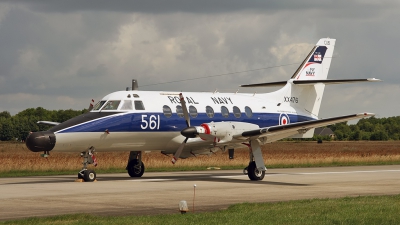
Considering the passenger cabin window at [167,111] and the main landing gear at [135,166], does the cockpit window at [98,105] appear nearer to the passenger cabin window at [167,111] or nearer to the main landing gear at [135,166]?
the passenger cabin window at [167,111]

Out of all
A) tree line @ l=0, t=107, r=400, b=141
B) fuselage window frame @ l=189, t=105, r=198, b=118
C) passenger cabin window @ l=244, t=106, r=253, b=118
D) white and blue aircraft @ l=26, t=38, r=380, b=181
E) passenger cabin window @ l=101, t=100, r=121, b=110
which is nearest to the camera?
white and blue aircraft @ l=26, t=38, r=380, b=181

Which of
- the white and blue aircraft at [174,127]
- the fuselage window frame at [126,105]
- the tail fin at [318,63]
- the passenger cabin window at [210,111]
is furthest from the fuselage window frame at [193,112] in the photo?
the tail fin at [318,63]

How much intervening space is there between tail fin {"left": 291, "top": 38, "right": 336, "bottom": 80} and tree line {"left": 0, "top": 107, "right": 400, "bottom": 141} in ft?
194

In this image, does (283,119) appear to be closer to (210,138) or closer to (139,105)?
(210,138)

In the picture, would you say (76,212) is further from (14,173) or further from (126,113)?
(14,173)

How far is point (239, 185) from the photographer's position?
2400cm

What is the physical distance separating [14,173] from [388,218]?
2166cm

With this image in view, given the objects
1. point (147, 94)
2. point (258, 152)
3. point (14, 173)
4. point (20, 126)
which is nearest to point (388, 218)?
point (258, 152)

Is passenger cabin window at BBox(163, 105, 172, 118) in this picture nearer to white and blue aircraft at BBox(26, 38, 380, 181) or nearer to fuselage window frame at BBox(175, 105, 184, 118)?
white and blue aircraft at BBox(26, 38, 380, 181)

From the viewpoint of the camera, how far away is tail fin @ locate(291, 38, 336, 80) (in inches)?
1273

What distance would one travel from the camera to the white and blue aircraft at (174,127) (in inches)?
963

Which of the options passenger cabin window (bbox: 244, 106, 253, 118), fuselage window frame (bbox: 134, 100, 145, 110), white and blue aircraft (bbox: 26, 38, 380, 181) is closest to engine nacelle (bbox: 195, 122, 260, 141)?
white and blue aircraft (bbox: 26, 38, 380, 181)

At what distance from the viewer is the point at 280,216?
14.9 metres

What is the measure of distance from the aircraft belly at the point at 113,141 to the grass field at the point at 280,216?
9.40m
